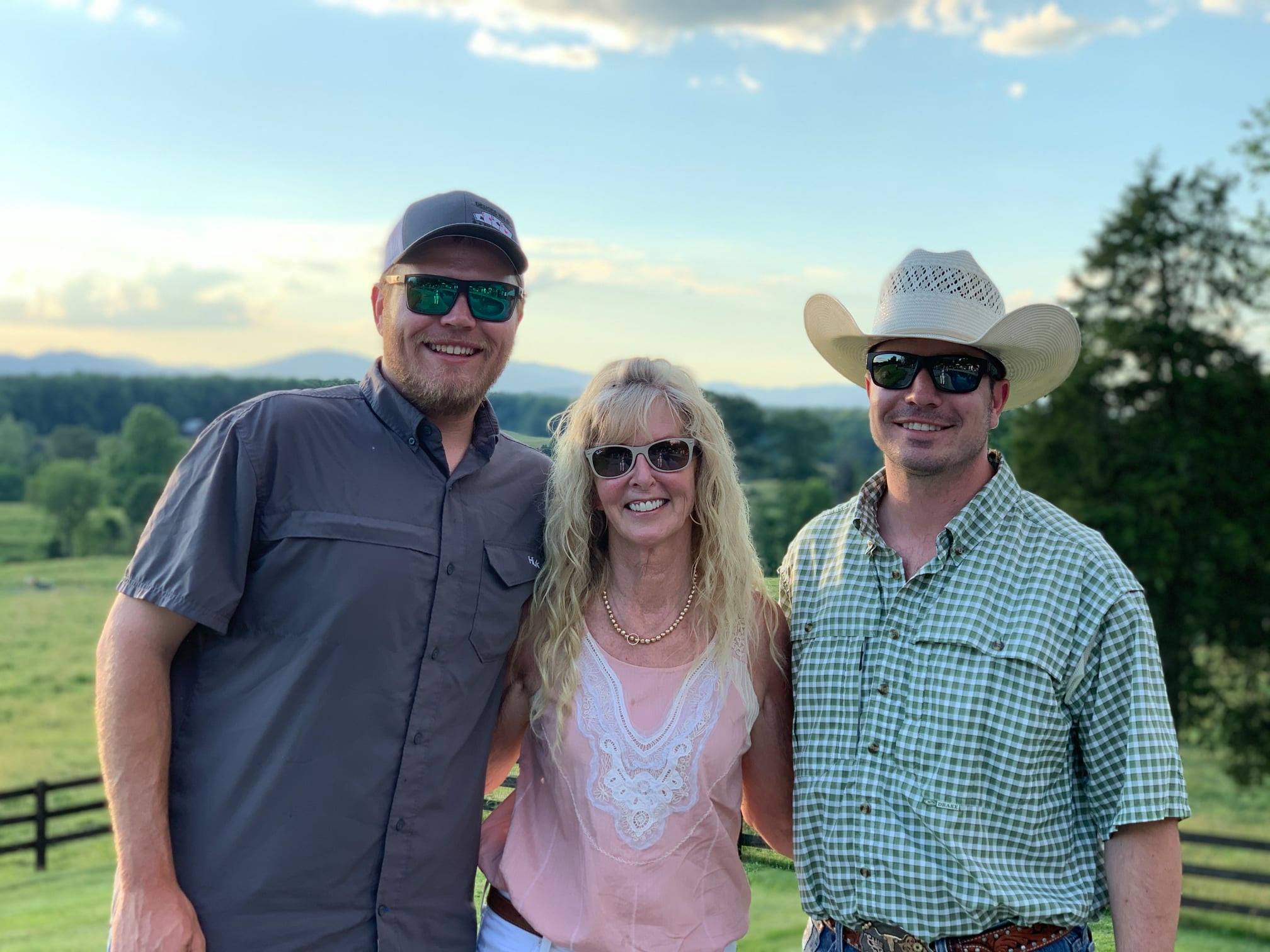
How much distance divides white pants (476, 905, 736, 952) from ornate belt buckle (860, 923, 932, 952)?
1.14 feet

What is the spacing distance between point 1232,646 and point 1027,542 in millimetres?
21719

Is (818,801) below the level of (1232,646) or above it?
above

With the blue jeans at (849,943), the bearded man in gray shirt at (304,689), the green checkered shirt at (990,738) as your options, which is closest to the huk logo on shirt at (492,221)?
the bearded man in gray shirt at (304,689)

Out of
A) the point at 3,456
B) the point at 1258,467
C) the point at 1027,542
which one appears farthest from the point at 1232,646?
the point at 3,456

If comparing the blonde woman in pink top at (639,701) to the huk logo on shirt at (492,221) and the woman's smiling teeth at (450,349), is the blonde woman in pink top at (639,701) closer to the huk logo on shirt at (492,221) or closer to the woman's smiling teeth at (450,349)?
the woman's smiling teeth at (450,349)

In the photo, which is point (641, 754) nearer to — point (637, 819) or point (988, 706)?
point (637, 819)

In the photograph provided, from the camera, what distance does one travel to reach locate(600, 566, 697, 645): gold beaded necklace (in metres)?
3.09

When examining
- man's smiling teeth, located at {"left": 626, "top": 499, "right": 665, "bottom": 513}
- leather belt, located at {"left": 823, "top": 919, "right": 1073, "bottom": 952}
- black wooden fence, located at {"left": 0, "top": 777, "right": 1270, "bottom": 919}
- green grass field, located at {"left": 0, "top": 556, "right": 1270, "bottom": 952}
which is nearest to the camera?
leather belt, located at {"left": 823, "top": 919, "right": 1073, "bottom": 952}

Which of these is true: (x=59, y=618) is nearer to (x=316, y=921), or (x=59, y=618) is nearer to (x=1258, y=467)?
(x=1258, y=467)

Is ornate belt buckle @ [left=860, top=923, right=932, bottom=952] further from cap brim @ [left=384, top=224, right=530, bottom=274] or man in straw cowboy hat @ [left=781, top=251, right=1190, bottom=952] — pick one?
cap brim @ [left=384, top=224, right=530, bottom=274]

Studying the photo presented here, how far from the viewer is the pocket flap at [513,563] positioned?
3004 millimetres

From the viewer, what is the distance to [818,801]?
116 inches

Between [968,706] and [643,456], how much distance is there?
1.07 metres

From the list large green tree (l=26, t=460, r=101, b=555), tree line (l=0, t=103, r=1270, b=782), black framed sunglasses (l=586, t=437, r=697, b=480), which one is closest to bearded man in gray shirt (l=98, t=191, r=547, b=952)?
black framed sunglasses (l=586, t=437, r=697, b=480)
